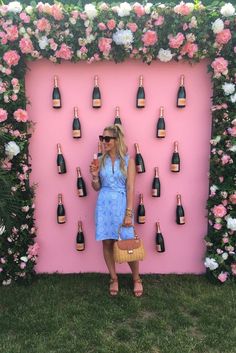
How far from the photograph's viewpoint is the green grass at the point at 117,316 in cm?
388

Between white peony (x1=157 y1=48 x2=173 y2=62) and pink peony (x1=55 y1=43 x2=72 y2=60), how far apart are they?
1025mm

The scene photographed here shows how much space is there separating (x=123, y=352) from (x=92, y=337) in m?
0.38

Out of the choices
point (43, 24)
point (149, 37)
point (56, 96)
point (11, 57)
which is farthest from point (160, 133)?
point (11, 57)

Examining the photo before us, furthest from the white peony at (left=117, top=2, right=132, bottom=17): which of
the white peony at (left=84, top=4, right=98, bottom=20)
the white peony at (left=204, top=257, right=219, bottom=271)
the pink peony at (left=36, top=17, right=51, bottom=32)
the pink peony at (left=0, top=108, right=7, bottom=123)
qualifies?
the white peony at (left=204, top=257, right=219, bottom=271)

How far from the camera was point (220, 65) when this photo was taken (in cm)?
480

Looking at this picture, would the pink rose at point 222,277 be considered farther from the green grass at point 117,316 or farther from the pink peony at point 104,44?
the pink peony at point 104,44

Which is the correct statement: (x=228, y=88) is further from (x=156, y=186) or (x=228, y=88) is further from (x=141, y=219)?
(x=141, y=219)

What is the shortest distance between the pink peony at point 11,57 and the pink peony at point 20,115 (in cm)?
53

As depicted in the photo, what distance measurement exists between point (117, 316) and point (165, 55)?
9.52 feet

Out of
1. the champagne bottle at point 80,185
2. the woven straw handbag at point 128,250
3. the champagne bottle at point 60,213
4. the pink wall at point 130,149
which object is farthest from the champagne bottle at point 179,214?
the champagne bottle at point 60,213

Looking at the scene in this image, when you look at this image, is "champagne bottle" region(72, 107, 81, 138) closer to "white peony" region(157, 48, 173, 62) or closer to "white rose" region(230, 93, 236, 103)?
"white peony" region(157, 48, 173, 62)

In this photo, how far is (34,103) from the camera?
16.9ft

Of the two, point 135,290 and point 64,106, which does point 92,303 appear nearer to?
point 135,290

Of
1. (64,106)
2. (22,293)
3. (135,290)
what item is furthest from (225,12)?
(22,293)
